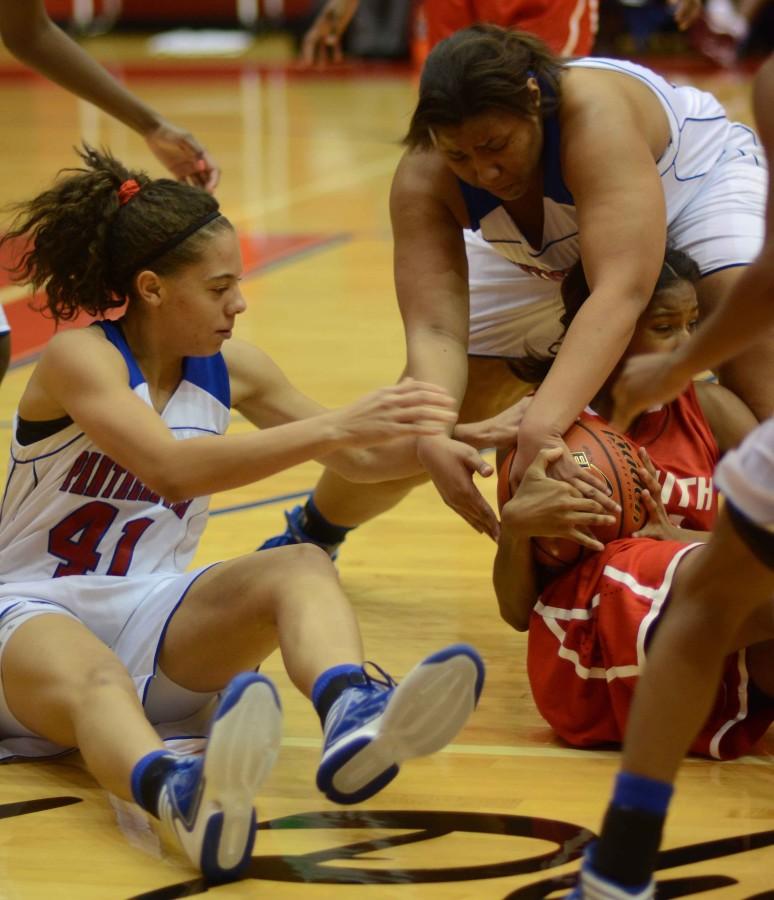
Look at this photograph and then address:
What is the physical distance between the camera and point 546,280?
3.79 meters

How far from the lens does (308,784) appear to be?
9.27ft

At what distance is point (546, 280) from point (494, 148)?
0.74 m

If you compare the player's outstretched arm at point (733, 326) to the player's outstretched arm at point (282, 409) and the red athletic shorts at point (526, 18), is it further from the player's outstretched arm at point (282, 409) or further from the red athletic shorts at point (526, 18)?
the red athletic shorts at point (526, 18)

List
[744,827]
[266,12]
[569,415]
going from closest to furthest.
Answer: [744,827]
[569,415]
[266,12]

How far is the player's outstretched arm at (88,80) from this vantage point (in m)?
3.88

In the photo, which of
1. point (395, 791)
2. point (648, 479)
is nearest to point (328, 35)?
point (648, 479)

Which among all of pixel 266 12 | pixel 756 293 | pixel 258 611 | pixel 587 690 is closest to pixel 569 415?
pixel 587 690

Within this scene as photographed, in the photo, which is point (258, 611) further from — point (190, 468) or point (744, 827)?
point (744, 827)

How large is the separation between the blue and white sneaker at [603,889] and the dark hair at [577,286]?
1.35 metres

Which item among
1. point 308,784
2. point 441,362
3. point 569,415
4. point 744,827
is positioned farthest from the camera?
point 441,362

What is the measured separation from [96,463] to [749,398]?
137 cm

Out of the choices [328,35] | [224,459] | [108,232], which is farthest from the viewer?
[328,35]

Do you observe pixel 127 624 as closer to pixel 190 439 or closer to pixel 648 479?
pixel 190 439

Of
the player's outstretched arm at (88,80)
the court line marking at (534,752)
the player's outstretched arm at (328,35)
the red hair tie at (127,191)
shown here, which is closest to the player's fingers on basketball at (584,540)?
the court line marking at (534,752)
